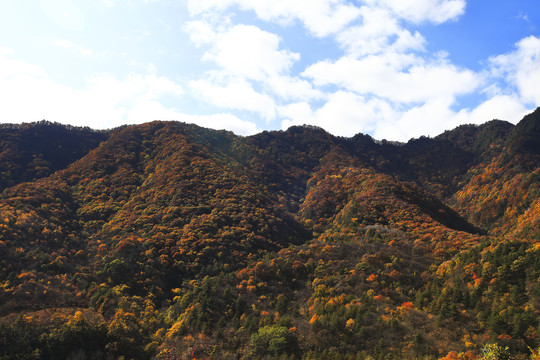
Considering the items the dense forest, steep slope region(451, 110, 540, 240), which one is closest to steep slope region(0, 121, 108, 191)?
the dense forest

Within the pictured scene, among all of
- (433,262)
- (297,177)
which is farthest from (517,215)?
(297,177)

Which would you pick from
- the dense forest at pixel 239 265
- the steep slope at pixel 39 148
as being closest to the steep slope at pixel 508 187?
the dense forest at pixel 239 265

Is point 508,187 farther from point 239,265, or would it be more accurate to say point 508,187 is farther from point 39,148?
point 39,148

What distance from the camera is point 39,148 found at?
500 ft

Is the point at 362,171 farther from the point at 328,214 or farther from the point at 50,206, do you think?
the point at 50,206

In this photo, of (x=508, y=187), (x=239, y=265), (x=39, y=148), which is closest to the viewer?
(x=239, y=265)

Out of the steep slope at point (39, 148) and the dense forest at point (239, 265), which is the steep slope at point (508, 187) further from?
the steep slope at point (39, 148)

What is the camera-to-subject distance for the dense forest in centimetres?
4359

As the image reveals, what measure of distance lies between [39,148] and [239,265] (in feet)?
422

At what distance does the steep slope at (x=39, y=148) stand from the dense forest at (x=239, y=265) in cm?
101

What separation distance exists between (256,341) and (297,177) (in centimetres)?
14167

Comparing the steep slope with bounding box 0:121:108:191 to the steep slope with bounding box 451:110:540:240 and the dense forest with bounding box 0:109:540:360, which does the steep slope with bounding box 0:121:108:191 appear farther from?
the steep slope with bounding box 451:110:540:240

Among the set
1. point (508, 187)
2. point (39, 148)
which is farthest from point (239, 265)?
point (39, 148)

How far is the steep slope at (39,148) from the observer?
130750mm
